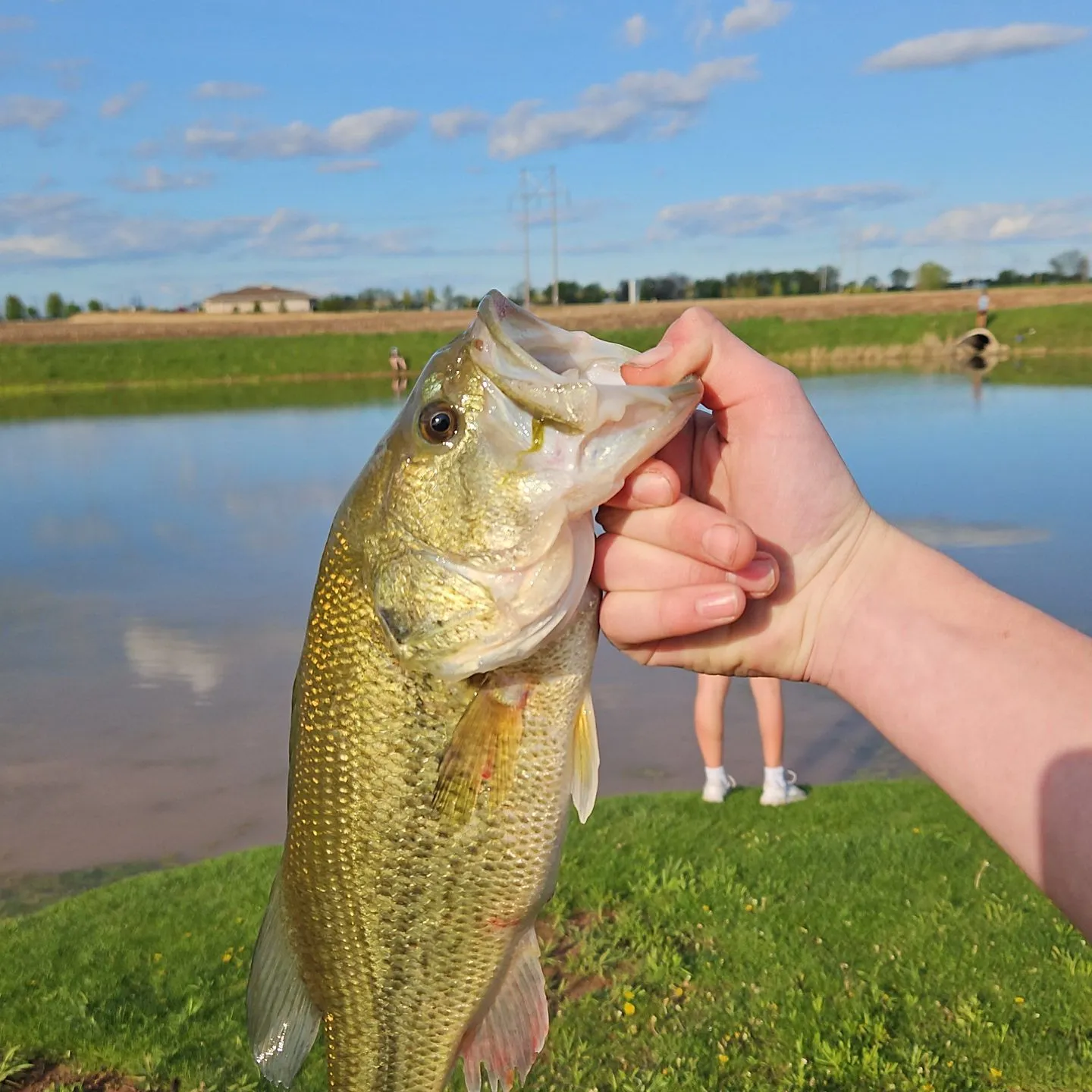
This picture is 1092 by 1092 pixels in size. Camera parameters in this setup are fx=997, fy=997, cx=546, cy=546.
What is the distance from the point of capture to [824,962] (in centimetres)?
407

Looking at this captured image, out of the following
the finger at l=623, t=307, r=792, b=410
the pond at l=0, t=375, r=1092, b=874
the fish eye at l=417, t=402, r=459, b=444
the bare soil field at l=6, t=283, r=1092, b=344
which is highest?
the finger at l=623, t=307, r=792, b=410

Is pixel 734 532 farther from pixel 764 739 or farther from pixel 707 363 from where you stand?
pixel 764 739

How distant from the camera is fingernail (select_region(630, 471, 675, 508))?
2.04 m

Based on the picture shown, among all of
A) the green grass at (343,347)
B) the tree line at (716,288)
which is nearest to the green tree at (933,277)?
the tree line at (716,288)

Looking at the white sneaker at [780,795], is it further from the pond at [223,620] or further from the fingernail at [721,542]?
the fingernail at [721,542]

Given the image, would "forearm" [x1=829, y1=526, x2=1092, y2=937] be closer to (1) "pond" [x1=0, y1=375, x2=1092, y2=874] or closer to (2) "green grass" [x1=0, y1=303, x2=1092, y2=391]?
(1) "pond" [x1=0, y1=375, x2=1092, y2=874]

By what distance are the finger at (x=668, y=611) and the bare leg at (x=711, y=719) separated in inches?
136

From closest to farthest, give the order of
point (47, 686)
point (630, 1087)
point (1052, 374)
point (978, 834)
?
point (630, 1087), point (978, 834), point (47, 686), point (1052, 374)

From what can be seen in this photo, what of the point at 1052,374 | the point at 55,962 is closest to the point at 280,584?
the point at 55,962

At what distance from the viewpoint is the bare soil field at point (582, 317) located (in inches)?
1939

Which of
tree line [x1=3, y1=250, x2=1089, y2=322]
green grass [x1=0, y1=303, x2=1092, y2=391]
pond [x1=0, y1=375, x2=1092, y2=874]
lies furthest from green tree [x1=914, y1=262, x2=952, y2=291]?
pond [x1=0, y1=375, x2=1092, y2=874]

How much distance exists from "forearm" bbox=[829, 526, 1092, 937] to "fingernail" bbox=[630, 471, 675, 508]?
579 millimetres

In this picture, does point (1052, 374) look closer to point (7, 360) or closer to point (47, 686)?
point (47, 686)

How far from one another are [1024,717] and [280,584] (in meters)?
8.90
